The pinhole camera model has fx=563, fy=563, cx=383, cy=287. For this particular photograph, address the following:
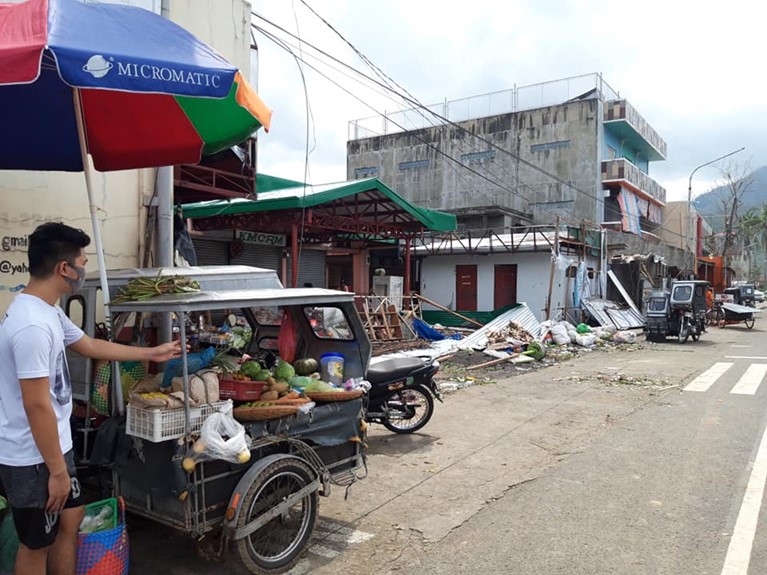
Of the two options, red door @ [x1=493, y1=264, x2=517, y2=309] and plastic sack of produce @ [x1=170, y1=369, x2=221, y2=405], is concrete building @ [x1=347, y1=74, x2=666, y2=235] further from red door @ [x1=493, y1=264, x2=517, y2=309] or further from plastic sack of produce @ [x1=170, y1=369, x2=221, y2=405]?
plastic sack of produce @ [x1=170, y1=369, x2=221, y2=405]

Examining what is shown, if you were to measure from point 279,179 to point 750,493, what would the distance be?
15642 millimetres

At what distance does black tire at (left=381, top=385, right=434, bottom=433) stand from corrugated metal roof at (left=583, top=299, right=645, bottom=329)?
642 inches

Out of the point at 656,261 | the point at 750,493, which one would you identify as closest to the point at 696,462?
the point at 750,493

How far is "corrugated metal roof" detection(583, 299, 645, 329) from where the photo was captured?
71.8 feet

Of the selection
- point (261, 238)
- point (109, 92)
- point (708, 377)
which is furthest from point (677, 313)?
point (109, 92)

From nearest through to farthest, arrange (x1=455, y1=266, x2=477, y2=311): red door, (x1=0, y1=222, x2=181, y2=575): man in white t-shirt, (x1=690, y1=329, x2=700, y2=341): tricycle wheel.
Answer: (x1=0, y1=222, x2=181, y2=575): man in white t-shirt → (x1=690, y1=329, x2=700, y2=341): tricycle wheel → (x1=455, y1=266, x2=477, y2=311): red door

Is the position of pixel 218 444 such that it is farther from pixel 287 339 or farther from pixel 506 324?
pixel 506 324

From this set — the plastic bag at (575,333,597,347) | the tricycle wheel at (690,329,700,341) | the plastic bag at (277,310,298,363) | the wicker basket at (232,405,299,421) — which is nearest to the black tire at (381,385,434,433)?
the plastic bag at (277,310,298,363)

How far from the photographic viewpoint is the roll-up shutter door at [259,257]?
689 inches

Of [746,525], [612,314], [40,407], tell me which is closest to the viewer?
[40,407]

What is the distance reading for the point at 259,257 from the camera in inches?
720

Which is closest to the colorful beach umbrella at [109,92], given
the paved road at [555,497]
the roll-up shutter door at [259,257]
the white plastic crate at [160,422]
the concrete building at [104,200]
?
the concrete building at [104,200]

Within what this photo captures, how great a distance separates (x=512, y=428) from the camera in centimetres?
744

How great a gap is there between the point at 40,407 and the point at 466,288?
2372 cm
